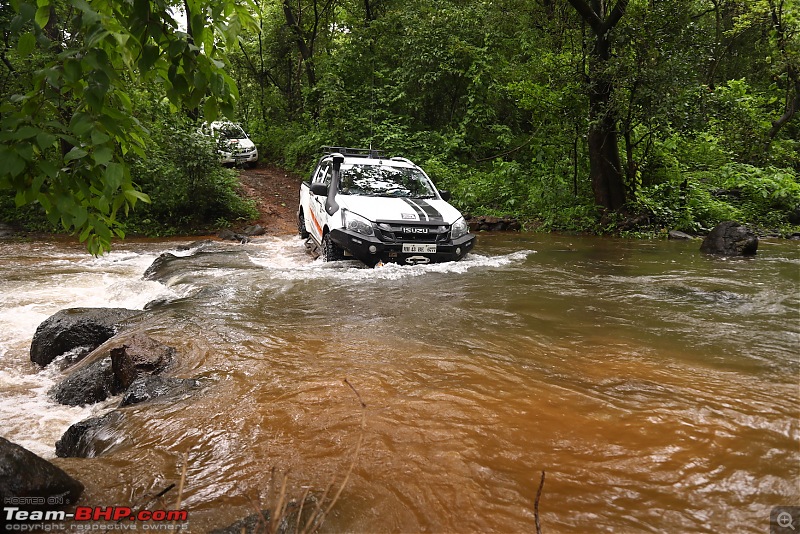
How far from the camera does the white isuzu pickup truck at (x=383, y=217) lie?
25.1 ft

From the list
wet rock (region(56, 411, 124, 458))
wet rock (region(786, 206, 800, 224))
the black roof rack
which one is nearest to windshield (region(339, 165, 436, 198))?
the black roof rack

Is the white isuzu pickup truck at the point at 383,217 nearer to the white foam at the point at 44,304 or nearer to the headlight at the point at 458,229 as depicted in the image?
the headlight at the point at 458,229

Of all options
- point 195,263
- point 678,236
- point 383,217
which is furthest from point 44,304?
point 678,236

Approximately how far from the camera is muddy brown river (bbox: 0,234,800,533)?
2.31 m

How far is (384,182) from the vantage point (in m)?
9.04

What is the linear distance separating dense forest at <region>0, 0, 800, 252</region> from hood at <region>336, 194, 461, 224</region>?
10.7 ft

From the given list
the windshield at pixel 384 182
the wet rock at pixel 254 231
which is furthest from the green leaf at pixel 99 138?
the wet rock at pixel 254 231

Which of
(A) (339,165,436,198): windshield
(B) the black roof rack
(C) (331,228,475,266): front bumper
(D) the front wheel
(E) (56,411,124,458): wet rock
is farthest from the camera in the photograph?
(B) the black roof rack

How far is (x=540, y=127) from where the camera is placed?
14.3 m

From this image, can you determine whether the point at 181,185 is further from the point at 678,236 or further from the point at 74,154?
the point at 74,154

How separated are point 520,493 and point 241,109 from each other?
26.7 m

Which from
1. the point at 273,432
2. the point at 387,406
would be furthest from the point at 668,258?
the point at 273,432

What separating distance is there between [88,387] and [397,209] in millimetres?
5084

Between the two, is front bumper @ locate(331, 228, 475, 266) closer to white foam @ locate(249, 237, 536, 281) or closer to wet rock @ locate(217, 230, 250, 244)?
white foam @ locate(249, 237, 536, 281)
